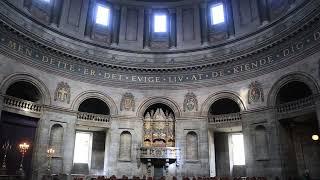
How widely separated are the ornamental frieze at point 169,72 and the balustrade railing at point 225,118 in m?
3.04

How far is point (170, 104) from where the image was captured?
88.3ft

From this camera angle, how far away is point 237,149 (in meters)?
28.0

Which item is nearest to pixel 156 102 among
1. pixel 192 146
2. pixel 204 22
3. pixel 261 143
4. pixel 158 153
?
pixel 158 153

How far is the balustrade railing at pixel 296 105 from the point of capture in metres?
20.2

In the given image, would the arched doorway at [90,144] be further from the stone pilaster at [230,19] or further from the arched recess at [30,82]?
the stone pilaster at [230,19]

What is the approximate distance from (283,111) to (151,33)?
15153 millimetres

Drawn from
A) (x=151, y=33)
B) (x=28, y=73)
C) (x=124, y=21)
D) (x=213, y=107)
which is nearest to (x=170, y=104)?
(x=213, y=107)

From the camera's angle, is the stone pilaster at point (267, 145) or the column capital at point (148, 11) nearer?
the stone pilaster at point (267, 145)

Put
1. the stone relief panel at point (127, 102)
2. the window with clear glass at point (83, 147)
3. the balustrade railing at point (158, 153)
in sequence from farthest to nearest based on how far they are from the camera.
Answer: the window with clear glass at point (83, 147) < the stone relief panel at point (127, 102) < the balustrade railing at point (158, 153)

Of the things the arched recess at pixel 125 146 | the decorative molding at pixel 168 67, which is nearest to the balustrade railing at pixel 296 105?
the decorative molding at pixel 168 67

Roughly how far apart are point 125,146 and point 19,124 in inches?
349

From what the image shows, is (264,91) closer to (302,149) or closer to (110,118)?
(302,149)

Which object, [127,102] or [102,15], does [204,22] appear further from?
[127,102]

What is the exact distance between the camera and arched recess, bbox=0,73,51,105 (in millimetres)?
20297
